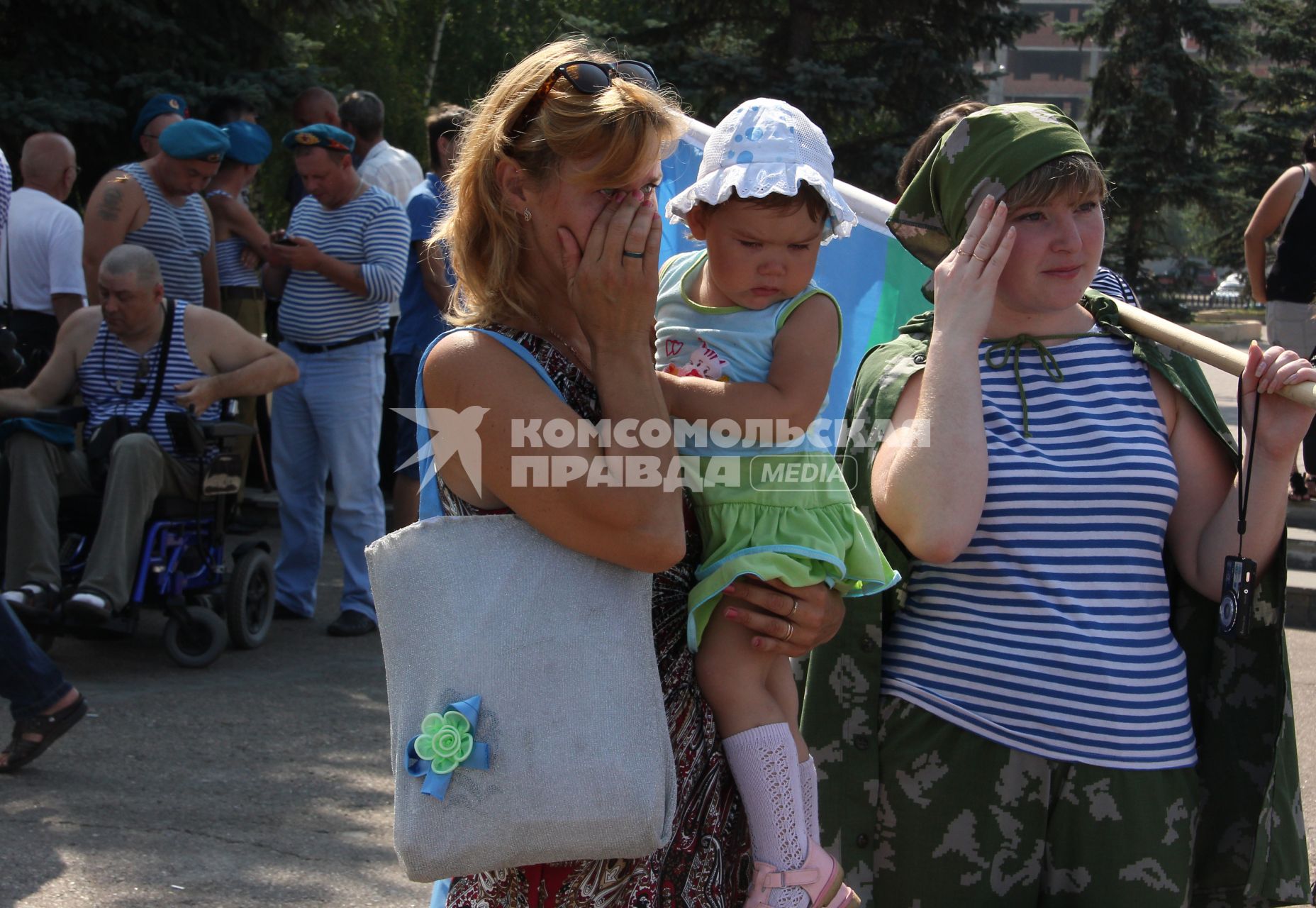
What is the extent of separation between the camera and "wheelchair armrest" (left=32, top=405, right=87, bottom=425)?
5.94 m

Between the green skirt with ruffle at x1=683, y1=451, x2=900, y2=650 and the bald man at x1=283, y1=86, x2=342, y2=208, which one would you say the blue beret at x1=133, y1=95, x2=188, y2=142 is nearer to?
the bald man at x1=283, y1=86, x2=342, y2=208

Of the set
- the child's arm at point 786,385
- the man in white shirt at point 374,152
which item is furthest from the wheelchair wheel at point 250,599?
the child's arm at point 786,385

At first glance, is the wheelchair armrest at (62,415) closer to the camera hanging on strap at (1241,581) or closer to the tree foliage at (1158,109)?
the camera hanging on strap at (1241,581)

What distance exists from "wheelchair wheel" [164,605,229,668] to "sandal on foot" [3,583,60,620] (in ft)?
1.76

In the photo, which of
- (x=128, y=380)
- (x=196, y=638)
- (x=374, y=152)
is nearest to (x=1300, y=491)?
(x=374, y=152)

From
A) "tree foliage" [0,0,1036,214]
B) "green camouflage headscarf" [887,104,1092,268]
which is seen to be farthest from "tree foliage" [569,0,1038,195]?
"green camouflage headscarf" [887,104,1092,268]

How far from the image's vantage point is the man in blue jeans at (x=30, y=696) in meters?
4.42

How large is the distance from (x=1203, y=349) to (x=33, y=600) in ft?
15.5

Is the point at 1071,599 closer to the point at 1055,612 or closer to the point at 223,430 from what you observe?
the point at 1055,612

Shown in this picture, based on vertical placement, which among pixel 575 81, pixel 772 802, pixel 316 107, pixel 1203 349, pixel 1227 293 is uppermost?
pixel 316 107

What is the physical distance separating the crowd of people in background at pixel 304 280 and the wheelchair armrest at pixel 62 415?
27.8 inches

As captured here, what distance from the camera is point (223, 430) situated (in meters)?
6.09

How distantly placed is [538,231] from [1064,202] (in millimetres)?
941

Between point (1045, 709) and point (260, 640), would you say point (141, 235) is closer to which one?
point (260, 640)
